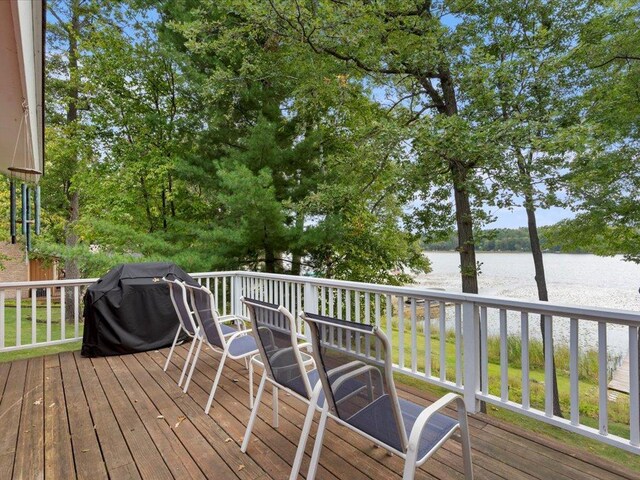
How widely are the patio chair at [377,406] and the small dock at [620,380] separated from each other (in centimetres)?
846

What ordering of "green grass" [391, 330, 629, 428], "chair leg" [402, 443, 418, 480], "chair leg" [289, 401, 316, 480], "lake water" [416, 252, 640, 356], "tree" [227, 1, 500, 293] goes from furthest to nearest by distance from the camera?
"lake water" [416, 252, 640, 356] → "green grass" [391, 330, 629, 428] → "tree" [227, 1, 500, 293] → "chair leg" [289, 401, 316, 480] → "chair leg" [402, 443, 418, 480]


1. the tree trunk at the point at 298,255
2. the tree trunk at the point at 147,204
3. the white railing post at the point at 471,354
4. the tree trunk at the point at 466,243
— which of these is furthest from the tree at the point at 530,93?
the tree trunk at the point at 147,204

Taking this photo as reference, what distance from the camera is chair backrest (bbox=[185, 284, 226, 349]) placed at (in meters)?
3.03

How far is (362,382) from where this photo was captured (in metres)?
1.64

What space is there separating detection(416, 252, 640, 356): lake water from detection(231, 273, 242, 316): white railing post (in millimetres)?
4312

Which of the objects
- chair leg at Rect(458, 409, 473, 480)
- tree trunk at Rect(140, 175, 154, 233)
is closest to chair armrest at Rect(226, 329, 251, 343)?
chair leg at Rect(458, 409, 473, 480)

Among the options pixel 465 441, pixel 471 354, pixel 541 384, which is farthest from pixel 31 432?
pixel 541 384

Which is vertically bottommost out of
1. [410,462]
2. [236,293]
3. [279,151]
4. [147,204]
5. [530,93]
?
[410,462]

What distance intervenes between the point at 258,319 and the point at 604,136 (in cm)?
670

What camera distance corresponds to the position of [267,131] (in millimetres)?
7406

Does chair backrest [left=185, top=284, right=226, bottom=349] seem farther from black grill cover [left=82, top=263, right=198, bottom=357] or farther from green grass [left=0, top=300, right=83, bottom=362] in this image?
green grass [left=0, top=300, right=83, bottom=362]

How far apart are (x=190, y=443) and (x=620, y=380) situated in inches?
395

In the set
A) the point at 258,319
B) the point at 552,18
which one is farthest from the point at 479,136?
the point at 258,319

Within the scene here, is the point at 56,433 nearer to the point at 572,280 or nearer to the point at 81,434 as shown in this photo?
the point at 81,434
